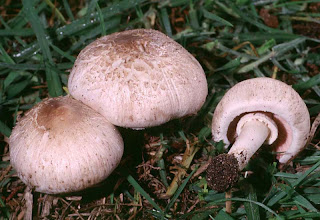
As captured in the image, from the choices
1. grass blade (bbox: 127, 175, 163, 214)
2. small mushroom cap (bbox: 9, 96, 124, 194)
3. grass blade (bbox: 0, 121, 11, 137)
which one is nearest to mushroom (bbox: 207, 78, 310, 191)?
grass blade (bbox: 127, 175, 163, 214)

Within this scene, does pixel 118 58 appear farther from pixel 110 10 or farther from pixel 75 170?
pixel 110 10

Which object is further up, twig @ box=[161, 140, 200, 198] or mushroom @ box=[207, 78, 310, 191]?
mushroom @ box=[207, 78, 310, 191]

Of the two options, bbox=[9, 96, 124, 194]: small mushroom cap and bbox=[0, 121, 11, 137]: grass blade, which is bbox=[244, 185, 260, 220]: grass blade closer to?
bbox=[9, 96, 124, 194]: small mushroom cap

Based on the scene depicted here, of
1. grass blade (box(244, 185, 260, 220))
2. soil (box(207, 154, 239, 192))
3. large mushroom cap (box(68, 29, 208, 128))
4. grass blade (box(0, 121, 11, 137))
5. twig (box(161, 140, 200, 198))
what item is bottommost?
grass blade (box(244, 185, 260, 220))

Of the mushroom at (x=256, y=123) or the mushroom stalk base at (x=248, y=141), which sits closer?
the mushroom at (x=256, y=123)

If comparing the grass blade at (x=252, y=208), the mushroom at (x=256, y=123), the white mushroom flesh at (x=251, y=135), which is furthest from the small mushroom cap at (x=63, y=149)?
the grass blade at (x=252, y=208)

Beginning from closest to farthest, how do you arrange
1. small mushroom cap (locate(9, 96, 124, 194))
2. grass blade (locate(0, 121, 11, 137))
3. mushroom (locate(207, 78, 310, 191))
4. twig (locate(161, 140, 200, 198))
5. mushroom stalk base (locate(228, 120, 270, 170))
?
small mushroom cap (locate(9, 96, 124, 194)) → mushroom (locate(207, 78, 310, 191)) → mushroom stalk base (locate(228, 120, 270, 170)) → twig (locate(161, 140, 200, 198)) → grass blade (locate(0, 121, 11, 137))

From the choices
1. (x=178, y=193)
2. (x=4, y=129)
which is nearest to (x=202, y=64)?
(x=178, y=193)

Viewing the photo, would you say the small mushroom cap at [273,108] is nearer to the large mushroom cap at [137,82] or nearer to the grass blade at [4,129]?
the large mushroom cap at [137,82]
